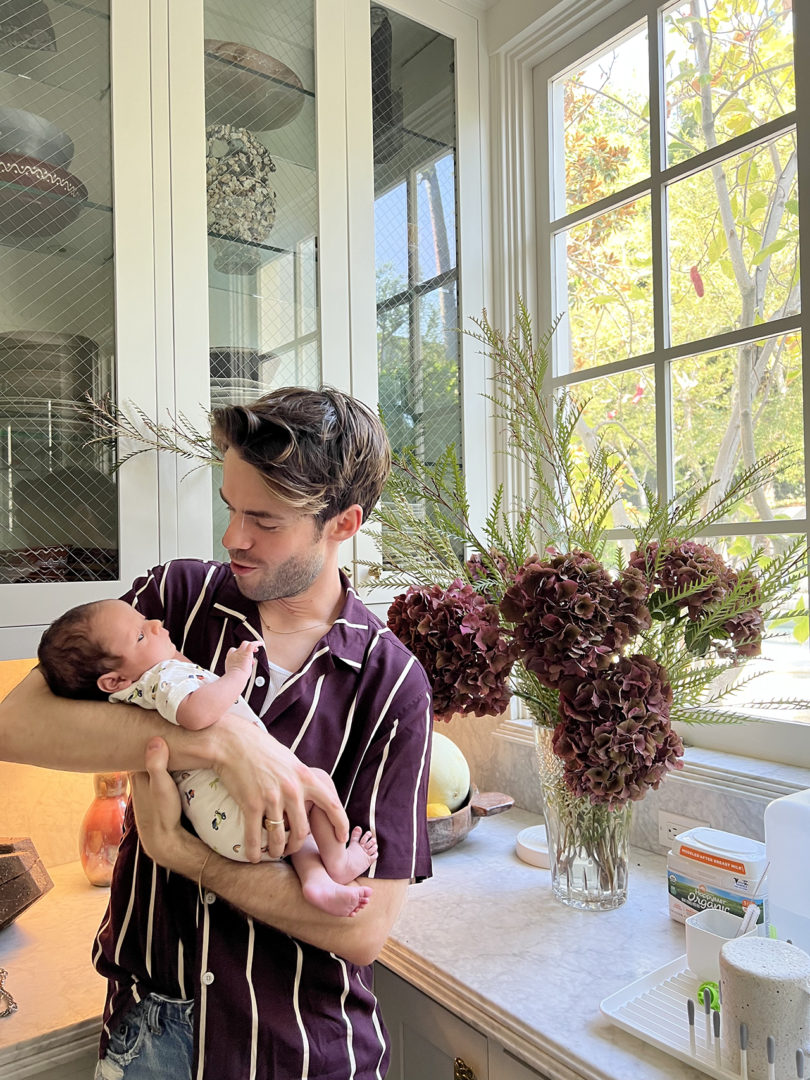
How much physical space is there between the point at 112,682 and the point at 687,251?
1415 millimetres

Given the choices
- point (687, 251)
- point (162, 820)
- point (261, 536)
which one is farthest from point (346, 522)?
point (687, 251)

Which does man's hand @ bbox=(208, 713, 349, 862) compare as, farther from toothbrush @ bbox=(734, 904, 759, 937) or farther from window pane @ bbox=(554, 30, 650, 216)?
window pane @ bbox=(554, 30, 650, 216)

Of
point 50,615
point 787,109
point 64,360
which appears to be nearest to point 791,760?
point 787,109

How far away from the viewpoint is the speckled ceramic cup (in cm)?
89

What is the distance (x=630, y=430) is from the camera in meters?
1.81

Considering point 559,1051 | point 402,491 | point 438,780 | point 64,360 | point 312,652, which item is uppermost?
point 64,360

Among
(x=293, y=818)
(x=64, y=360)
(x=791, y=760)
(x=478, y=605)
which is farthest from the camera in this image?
(x=791, y=760)

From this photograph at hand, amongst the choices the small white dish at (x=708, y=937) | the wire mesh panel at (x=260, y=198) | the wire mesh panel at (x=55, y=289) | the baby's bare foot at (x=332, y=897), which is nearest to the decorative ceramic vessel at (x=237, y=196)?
the wire mesh panel at (x=260, y=198)

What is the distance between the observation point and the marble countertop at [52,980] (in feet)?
3.74

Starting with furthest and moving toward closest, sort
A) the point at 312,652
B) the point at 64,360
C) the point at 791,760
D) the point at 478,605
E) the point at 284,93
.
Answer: the point at 284,93, the point at 791,760, the point at 64,360, the point at 478,605, the point at 312,652

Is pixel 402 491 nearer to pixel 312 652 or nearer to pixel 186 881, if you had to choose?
pixel 312 652

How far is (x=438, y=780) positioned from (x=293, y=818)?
2.41ft

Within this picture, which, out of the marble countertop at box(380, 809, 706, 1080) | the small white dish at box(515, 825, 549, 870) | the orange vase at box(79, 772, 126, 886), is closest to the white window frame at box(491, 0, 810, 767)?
the small white dish at box(515, 825, 549, 870)

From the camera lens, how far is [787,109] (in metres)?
1.53
